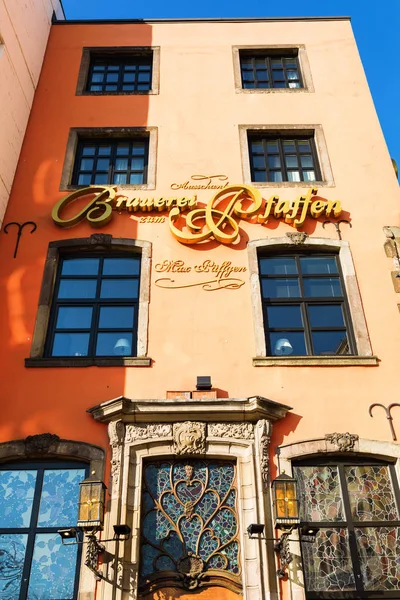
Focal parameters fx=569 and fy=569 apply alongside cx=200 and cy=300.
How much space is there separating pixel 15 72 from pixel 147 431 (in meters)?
8.42

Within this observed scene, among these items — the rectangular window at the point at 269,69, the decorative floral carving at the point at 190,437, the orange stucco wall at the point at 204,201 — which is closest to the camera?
the decorative floral carving at the point at 190,437

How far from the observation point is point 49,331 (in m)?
9.50

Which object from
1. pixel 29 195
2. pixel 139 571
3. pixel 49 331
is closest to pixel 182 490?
pixel 139 571

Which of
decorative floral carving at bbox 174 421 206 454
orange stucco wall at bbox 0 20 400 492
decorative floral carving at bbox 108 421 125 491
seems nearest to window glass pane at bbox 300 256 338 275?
orange stucco wall at bbox 0 20 400 492

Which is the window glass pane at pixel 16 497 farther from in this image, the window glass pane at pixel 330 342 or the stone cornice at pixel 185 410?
the window glass pane at pixel 330 342

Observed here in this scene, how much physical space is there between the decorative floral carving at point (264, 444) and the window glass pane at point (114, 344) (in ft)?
8.27

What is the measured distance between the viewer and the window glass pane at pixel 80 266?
33.9ft

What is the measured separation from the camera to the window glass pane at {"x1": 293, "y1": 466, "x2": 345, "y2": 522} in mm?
7793

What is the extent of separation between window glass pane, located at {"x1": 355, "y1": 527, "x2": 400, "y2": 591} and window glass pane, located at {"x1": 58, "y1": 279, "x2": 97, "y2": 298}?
571 centimetres

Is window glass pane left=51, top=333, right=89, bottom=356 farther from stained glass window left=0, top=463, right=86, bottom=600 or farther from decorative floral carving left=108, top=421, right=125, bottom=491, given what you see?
stained glass window left=0, top=463, right=86, bottom=600

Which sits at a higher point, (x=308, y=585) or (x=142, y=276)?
(x=142, y=276)

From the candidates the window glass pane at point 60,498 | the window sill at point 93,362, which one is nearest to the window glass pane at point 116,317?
the window sill at point 93,362

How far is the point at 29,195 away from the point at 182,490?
6527 mm

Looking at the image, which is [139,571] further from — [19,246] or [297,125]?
[297,125]
